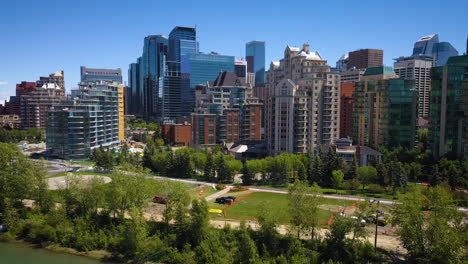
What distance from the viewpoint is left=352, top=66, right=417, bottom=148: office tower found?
213 ft

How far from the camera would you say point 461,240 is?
2688cm

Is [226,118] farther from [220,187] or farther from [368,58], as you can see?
[368,58]

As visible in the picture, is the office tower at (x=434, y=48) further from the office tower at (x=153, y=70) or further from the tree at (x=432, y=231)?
the tree at (x=432, y=231)

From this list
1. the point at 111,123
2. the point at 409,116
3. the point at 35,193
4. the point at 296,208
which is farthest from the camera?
the point at 111,123

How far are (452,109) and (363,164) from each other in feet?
49.2

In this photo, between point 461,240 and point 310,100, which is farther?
point 310,100

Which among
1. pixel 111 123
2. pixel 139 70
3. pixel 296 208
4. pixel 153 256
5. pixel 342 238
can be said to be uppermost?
pixel 139 70

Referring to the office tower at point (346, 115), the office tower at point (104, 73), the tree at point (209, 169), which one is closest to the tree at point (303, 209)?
the tree at point (209, 169)

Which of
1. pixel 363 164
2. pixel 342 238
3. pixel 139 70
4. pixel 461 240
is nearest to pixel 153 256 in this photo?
pixel 342 238

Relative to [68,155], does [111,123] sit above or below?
above

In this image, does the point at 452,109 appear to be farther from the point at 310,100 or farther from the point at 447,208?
the point at 447,208

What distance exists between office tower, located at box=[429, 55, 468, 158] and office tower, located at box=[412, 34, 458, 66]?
401 ft

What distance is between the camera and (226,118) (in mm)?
81938

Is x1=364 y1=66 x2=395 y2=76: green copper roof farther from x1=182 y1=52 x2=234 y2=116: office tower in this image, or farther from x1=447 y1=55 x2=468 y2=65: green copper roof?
x1=182 y1=52 x2=234 y2=116: office tower
